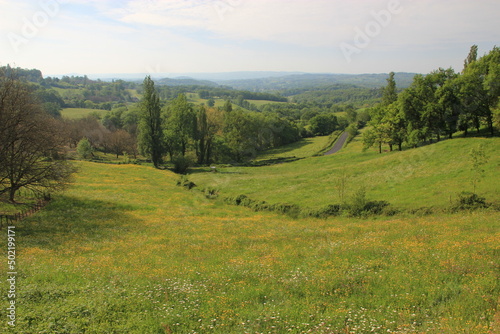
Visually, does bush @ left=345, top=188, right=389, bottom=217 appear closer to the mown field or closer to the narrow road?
the mown field

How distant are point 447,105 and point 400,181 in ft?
70.0

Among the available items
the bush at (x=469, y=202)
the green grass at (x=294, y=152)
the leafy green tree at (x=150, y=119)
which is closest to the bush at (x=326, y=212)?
the bush at (x=469, y=202)

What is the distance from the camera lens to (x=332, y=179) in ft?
153

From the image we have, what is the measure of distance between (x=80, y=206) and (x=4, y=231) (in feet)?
35.7

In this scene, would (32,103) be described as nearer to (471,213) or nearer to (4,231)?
(4,231)

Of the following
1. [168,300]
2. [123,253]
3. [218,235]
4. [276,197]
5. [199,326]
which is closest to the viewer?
[199,326]

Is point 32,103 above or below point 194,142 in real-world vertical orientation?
above

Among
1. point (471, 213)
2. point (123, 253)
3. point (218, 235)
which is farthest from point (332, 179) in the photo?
point (123, 253)

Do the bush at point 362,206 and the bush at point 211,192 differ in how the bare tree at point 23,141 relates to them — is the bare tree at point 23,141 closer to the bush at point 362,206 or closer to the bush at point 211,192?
the bush at point 211,192

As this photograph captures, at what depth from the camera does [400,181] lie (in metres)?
38.9

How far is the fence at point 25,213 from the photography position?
85.7 feet

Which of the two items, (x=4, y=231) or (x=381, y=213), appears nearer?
(x=4, y=231)

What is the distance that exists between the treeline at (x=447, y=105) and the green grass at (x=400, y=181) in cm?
630

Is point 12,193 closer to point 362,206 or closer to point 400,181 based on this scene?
point 362,206
